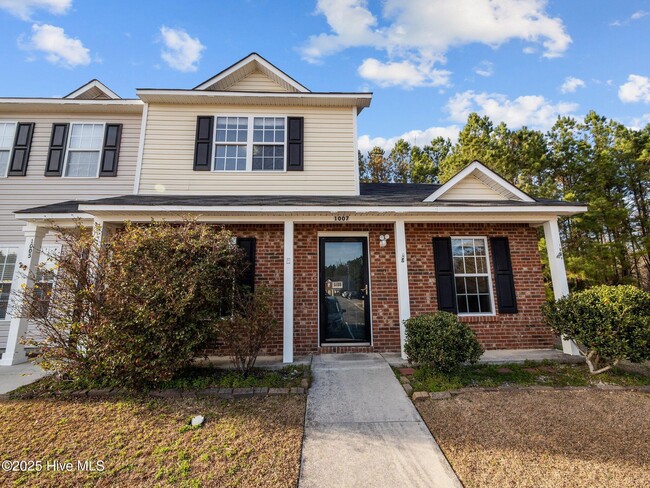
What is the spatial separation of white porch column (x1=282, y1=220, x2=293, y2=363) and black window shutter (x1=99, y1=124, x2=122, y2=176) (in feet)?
17.2

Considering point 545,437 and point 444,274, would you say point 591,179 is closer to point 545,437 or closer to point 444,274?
point 444,274

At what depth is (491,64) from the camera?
8.66 m

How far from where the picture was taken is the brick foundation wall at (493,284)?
5.92m

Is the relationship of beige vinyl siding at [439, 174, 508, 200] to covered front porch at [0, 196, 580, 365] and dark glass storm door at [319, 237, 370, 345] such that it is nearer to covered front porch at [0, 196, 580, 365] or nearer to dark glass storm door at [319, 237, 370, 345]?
covered front porch at [0, 196, 580, 365]

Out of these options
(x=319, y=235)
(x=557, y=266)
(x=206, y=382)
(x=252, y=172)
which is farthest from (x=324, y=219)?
(x=557, y=266)

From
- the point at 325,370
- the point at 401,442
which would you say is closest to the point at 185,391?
the point at 325,370

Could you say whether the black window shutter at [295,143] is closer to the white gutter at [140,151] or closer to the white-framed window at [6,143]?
the white gutter at [140,151]

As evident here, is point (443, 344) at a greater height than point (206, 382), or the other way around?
point (443, 344)

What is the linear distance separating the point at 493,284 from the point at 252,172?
6.17m

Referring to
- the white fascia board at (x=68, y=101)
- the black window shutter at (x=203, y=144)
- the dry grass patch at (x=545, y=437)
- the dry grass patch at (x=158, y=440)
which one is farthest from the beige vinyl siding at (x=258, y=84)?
the dry grass patch at (x=545, y=437)

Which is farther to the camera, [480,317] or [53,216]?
[480,317]

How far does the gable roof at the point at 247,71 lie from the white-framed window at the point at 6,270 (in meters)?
6.18

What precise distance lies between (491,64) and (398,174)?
12.0 m

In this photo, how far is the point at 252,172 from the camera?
6.89m
